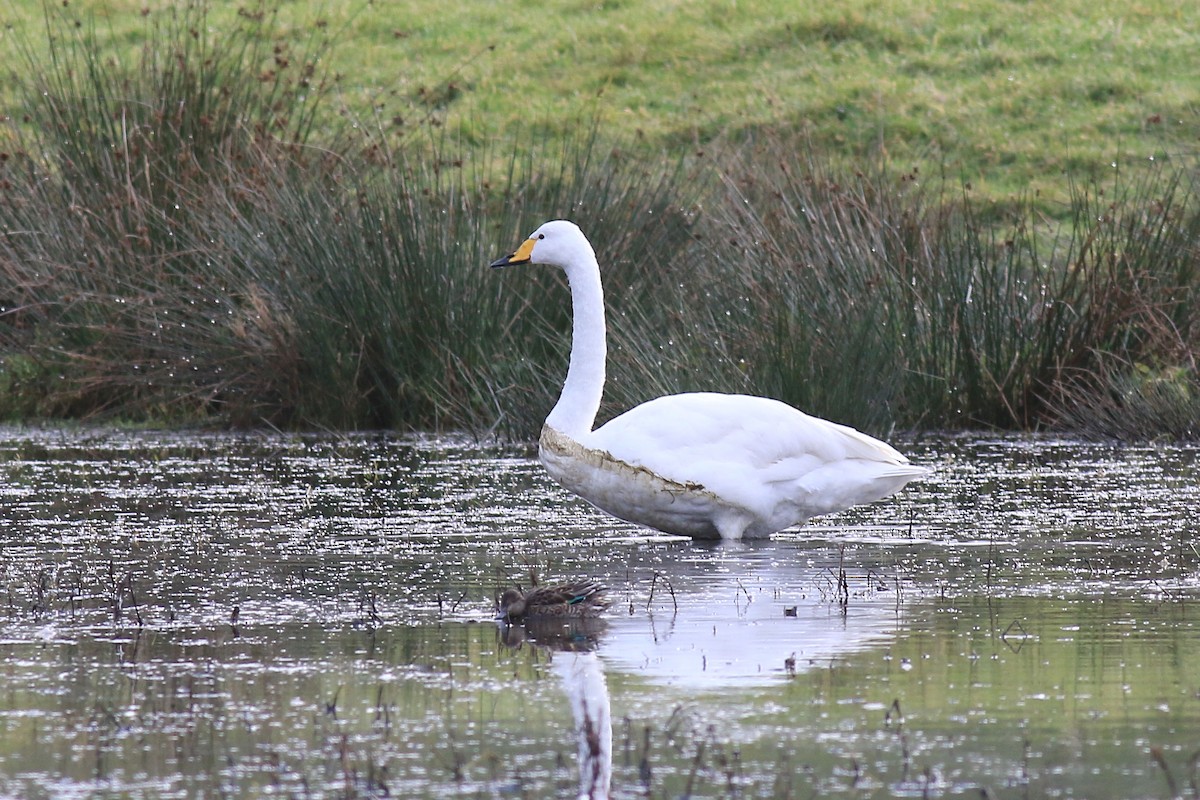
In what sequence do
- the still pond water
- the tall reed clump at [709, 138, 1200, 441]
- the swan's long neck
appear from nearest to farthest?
1. the still pond water
2. the swan's long neck
3. the tall reed clump at [709, 138, 1200, 441]

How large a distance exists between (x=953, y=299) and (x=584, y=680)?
754 cm

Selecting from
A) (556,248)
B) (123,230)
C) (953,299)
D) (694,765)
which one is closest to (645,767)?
(694,765)

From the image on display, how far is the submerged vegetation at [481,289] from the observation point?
12219 mm

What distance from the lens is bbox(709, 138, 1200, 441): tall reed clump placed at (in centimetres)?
1220

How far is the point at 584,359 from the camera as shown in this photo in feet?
30.1

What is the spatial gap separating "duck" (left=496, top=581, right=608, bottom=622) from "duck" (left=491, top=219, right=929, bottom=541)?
1.93 meters

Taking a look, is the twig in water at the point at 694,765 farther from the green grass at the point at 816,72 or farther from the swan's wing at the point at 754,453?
the green grass at the point at 816,72

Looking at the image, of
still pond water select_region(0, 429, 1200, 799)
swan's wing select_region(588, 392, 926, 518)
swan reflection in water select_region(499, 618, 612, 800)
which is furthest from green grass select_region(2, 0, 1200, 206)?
swan reflection in water select_region(499, 618, 612, 800)

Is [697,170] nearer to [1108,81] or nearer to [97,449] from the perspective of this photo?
[97,449]

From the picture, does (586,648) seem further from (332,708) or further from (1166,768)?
(1166,768)

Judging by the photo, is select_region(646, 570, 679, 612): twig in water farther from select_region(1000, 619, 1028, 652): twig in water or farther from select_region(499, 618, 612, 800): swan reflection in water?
select_region(1000, 619, 1028, 652): twig in water

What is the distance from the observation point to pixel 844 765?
4.47m

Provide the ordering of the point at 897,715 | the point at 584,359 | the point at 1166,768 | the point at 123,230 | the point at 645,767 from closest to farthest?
the point at 1166,768 → the point at 645,767 → the point at 897,715 → the point at 584,359 → the point at 123,230

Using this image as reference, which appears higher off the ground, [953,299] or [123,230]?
[123,230]
